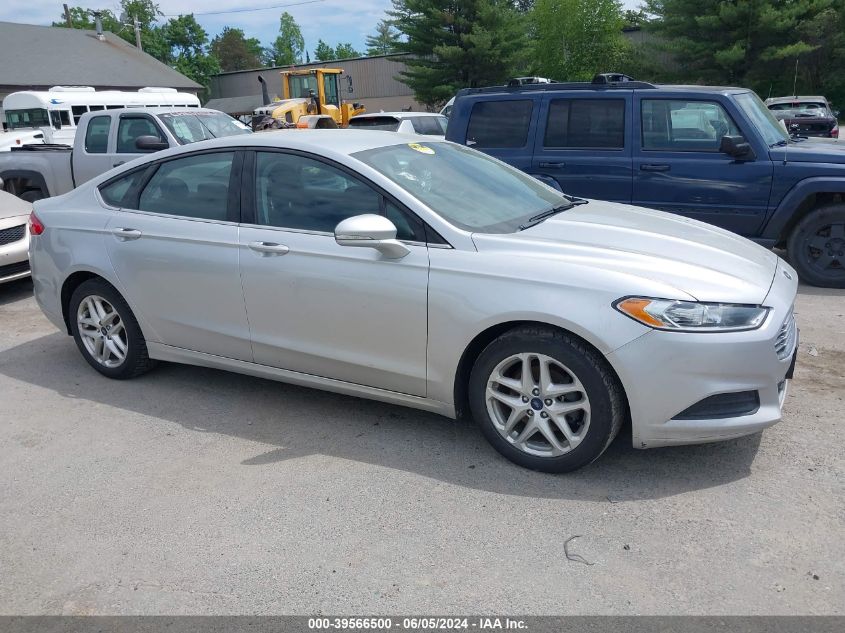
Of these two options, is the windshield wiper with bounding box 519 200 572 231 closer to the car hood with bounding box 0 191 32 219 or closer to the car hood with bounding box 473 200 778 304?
the car hood with bounding box 473 200 778 304

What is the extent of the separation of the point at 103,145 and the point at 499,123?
6343mm

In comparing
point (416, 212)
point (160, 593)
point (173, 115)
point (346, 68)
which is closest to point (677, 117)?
point (416, 212)

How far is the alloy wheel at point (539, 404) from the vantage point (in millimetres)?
3369

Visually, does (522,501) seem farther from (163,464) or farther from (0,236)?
(0,236)

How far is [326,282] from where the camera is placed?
12.7 ft

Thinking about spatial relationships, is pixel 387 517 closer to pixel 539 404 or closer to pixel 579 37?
pixel 539 404

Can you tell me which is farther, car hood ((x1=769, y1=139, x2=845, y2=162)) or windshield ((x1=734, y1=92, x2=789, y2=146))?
windshield ((x1=734, y1=92, x2=789, y2=146))

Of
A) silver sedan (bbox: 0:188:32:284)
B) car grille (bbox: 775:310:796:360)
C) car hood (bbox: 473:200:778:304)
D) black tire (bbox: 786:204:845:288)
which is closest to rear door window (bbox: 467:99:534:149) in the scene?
black tire (bbox: 786:204:845:288)

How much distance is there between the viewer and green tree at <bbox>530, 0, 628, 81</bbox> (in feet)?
126

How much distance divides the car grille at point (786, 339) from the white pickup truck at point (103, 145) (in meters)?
8.42

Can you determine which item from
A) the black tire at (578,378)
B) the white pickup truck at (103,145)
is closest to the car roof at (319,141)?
the black tire at (578,378)

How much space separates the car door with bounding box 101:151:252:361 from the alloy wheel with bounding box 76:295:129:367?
1.05 feet

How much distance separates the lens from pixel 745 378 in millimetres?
3176

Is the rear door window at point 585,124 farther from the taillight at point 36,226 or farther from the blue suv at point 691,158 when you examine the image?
the taillight at point 36,226
